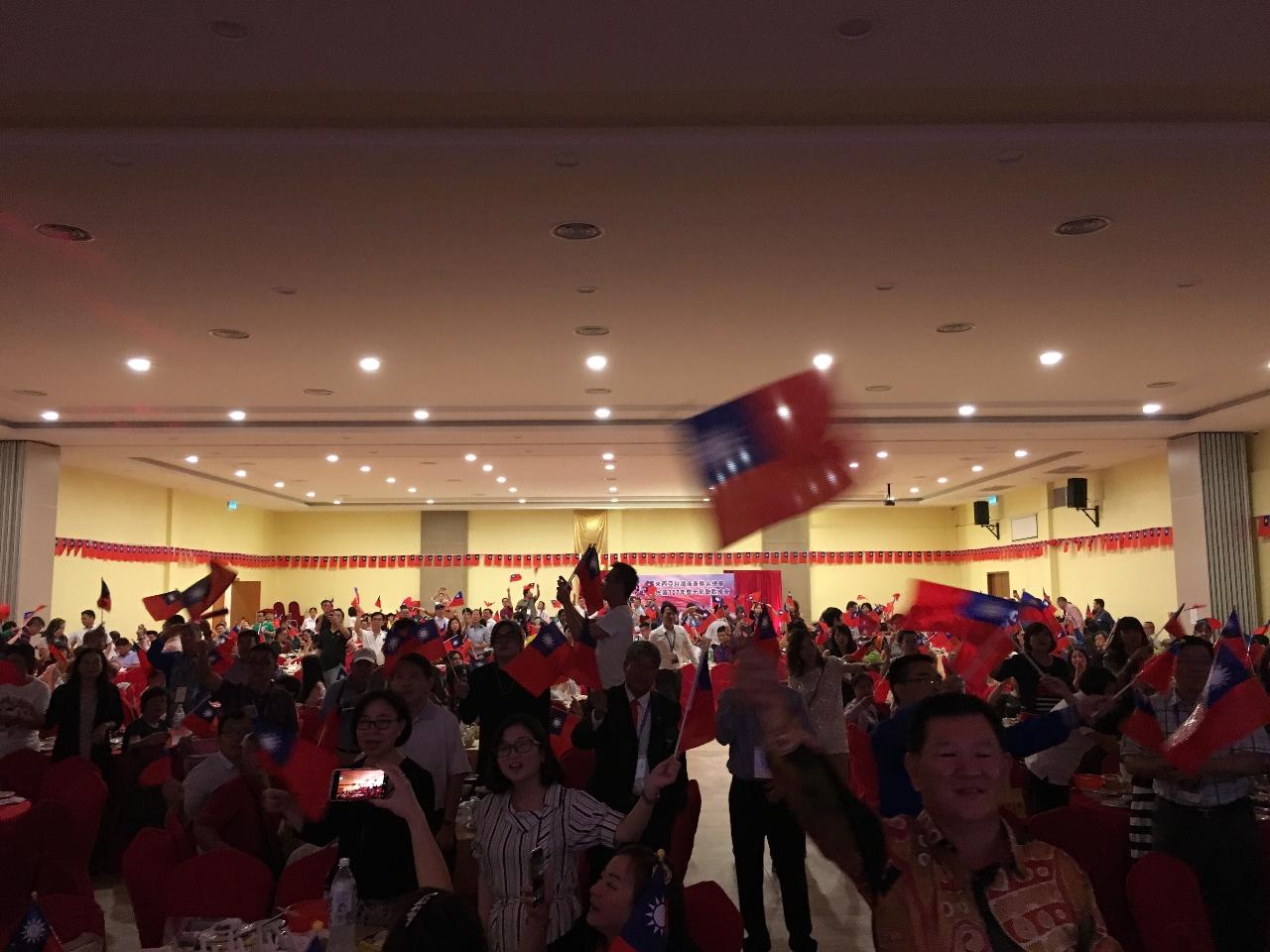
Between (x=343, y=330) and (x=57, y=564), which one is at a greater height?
(x=343, y=330)

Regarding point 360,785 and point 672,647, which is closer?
point 360,785

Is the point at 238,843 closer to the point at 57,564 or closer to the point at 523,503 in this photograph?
the point at 57,564

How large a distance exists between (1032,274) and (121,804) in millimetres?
7444

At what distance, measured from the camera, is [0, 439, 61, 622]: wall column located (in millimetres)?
13125

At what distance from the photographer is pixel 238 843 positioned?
13.8ft

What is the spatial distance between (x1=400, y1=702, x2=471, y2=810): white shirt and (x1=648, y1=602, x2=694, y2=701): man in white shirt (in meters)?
5.83

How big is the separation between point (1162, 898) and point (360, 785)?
2453mm

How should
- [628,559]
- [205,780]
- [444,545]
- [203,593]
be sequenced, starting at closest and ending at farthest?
[205,780], [203,593], [628,559], [444,545]

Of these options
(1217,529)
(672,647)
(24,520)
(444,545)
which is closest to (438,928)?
(672,647)

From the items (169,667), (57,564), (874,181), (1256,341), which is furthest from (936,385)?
(57,564)

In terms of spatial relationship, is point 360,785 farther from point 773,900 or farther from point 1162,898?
point 773,900

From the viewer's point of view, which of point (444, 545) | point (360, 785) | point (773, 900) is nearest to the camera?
point (360, 785)

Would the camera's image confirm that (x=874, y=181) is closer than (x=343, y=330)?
Yes

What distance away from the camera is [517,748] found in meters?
3.22
